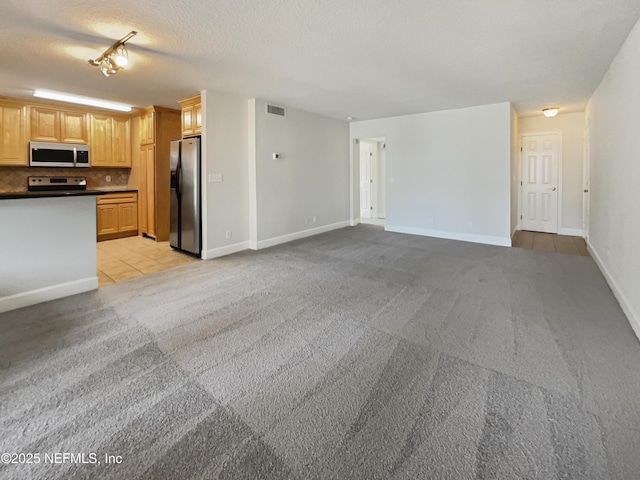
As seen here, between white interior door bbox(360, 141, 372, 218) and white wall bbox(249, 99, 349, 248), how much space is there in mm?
1974

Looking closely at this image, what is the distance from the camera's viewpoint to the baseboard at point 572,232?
6755 millimetres

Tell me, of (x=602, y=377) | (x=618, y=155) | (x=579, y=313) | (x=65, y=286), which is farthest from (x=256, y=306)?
(x=618, y=155)

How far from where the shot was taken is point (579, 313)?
3.01 meters

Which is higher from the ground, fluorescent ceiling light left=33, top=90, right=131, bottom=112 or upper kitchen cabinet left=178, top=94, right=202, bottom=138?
fluorescent ceiling light left=33, top=90, right=131, bottom=112

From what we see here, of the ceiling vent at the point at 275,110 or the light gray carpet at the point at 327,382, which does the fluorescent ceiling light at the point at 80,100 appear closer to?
the ceiling vent at the point at 275,110

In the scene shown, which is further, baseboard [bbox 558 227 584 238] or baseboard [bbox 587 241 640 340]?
baseboard [bbox 558 227 584 238]

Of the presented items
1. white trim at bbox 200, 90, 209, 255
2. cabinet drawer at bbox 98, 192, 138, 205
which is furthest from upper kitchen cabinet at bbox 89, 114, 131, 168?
white trim at bbox 200, 90, 209, 255

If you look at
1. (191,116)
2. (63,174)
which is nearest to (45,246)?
(191,116)

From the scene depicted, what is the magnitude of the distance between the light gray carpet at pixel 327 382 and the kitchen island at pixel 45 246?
22 cm

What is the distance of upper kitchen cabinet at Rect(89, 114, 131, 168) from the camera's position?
6.32 m

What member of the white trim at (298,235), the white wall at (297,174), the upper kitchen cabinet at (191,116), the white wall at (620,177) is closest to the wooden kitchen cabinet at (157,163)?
the upper kitchen cabinet at (191,116)

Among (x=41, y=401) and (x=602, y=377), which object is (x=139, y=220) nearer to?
(x=41, y=401)

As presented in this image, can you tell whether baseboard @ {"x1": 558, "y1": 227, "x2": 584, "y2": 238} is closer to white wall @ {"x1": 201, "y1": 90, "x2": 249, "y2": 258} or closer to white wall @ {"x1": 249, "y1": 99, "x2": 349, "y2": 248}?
white wall @ {"x1": 249, "y1": 99, "x2": 349, "y2": 248}

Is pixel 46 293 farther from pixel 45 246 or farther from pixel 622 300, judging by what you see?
pixel 622 300
